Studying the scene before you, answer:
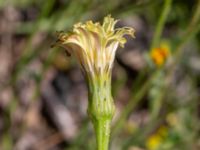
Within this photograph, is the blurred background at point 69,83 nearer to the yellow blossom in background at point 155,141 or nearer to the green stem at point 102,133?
the yellow blossom in background at point 155,141

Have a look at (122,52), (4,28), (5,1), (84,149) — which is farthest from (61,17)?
(122,52)

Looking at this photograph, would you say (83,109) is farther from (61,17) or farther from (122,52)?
(61,17)

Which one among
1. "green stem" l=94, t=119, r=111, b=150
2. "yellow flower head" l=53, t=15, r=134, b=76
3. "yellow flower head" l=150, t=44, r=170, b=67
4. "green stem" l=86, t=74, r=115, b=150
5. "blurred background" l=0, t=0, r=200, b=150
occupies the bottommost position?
"green stem" l=94, t=119, r=111, b=150

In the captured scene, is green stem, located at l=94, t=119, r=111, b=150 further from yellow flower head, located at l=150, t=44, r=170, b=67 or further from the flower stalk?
yellow flower head, located at l=150, t=44, r=170, b=67

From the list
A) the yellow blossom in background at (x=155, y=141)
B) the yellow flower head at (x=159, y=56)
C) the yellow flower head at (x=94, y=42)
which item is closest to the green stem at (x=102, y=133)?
the yellow flower head at (x=94, y=42)

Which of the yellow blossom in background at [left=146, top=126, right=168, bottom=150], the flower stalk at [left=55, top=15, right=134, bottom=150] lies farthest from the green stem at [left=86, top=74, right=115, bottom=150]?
the yellow blossom in background at [left=146, top=126, right=168, bottom=150]

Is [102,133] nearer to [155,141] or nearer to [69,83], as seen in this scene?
[155,141]

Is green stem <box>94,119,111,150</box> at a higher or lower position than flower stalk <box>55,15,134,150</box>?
lower
